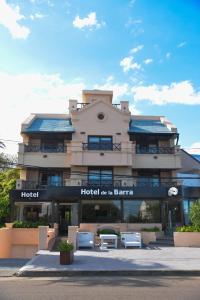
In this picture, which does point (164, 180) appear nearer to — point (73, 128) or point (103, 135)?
point (103, 135)

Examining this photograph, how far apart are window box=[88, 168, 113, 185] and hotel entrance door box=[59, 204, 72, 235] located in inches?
127

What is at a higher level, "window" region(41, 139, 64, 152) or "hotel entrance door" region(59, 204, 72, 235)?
"window" region(41, 139, 64, 152)

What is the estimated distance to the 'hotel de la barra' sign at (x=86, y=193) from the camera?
29.1 metres

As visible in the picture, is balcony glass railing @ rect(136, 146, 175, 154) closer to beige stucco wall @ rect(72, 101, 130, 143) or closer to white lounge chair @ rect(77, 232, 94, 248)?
beige stucco wall @ rect(72, 101, 130, 143)

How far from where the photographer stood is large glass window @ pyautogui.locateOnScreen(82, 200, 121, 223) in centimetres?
2973

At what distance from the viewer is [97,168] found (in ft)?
111

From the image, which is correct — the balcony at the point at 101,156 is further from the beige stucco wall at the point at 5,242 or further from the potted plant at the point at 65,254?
the potted plant at the point at 65,254

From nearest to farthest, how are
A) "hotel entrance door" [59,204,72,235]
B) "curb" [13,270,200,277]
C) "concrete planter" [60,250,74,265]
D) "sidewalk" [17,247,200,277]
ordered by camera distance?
"curb" [13,270,200,277]
"sidewalk" [17,247,200,277]
"concrete planter" [60,250,74,265]
"hotel entrance door" [59,204,72,235]

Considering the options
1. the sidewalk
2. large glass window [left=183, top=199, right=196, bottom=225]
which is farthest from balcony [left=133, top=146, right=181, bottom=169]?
the sidewalk

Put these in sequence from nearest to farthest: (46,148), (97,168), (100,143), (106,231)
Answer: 1. (106,231)
2. (97,168)
3. (100,143)
4. (46,148)

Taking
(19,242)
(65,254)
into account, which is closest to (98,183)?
(19,242)

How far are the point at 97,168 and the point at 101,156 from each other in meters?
1.45

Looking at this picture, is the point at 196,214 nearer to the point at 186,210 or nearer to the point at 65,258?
the point at 186,210

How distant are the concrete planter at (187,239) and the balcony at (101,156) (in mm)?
11279
